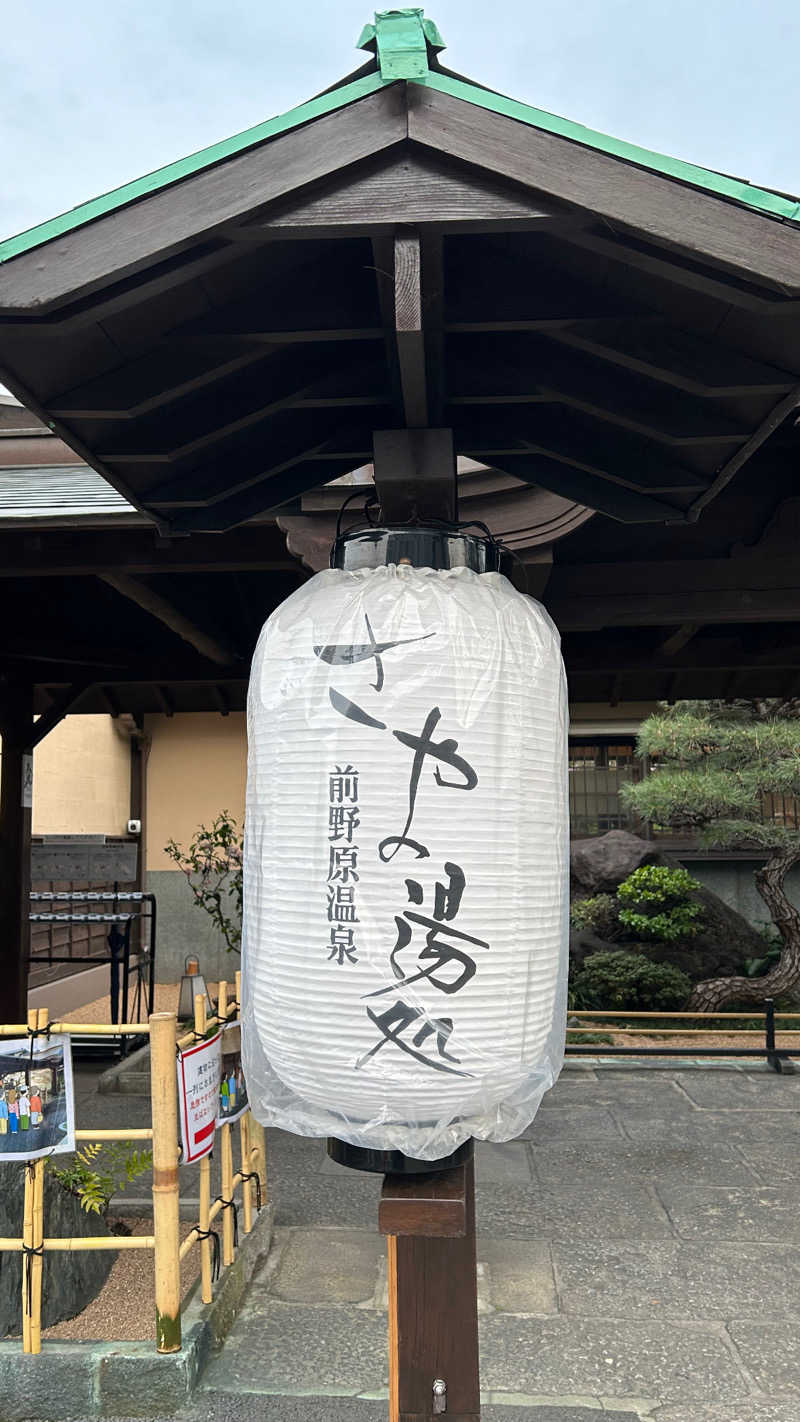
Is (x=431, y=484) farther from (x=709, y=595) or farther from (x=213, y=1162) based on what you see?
(x=213, y=1162)

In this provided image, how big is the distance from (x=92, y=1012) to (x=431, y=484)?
1057cm

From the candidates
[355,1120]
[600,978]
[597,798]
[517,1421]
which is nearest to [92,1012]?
[600,978]

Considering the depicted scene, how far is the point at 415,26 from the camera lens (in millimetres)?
1974

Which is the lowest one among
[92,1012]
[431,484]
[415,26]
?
[92,1012]

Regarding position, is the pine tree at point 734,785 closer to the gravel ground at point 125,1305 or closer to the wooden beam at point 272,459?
the gravel ground at point 125,1305

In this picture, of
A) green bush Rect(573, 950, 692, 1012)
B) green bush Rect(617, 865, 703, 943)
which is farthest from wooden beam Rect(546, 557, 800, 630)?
green bush Rect(617, 865, 703, 943)

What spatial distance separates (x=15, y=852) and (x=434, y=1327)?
6.16m

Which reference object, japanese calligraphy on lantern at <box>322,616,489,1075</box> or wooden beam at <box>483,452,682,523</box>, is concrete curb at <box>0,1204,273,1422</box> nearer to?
japanese calligraphy on lantern at <box>322,616,489,1075</box>

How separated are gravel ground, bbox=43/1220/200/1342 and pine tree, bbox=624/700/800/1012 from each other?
20.7 ft

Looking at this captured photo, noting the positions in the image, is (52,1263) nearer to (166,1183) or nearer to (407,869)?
(166,1183)

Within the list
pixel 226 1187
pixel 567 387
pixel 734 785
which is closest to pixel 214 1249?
pixel 226 1187

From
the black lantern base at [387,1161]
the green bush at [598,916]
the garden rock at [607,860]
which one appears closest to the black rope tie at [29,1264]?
the black lantern base at [387,1161]

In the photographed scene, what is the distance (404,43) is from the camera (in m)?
1.95

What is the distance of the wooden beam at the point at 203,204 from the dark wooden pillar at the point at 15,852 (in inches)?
240
